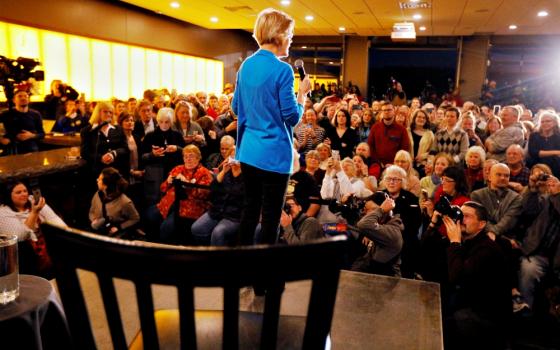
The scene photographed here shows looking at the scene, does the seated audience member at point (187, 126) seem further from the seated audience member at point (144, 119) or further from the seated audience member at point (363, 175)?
the seated audience member at point (363, 175)

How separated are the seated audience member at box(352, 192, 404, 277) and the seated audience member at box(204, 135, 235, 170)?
66.4 inches

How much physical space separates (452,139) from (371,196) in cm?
230


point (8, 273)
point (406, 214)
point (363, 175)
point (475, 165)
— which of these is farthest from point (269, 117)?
point (475, 165)

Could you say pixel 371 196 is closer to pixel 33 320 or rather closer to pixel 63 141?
pixel 33 320

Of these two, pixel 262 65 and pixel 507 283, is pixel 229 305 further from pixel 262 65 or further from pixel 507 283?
pixel 507 283

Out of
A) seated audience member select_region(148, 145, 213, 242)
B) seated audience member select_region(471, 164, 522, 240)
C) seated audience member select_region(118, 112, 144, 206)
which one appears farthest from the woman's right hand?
seated audience member select_region(118, 112, 144, 206)

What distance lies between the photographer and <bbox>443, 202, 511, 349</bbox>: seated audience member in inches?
90.9

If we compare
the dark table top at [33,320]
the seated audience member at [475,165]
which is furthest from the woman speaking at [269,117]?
the seated audience member at [475,165]

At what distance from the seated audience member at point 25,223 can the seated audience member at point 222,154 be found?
1.67 m

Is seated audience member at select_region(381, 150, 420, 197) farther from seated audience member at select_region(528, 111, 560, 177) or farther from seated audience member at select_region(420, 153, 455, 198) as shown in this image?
seated audience member at select_region(528, 111, 560, 177)

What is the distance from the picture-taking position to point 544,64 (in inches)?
527

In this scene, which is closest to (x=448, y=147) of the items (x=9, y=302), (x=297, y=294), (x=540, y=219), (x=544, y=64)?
(x=540, y=219)

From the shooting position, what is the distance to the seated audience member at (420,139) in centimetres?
473

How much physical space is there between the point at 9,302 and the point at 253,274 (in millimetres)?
713
